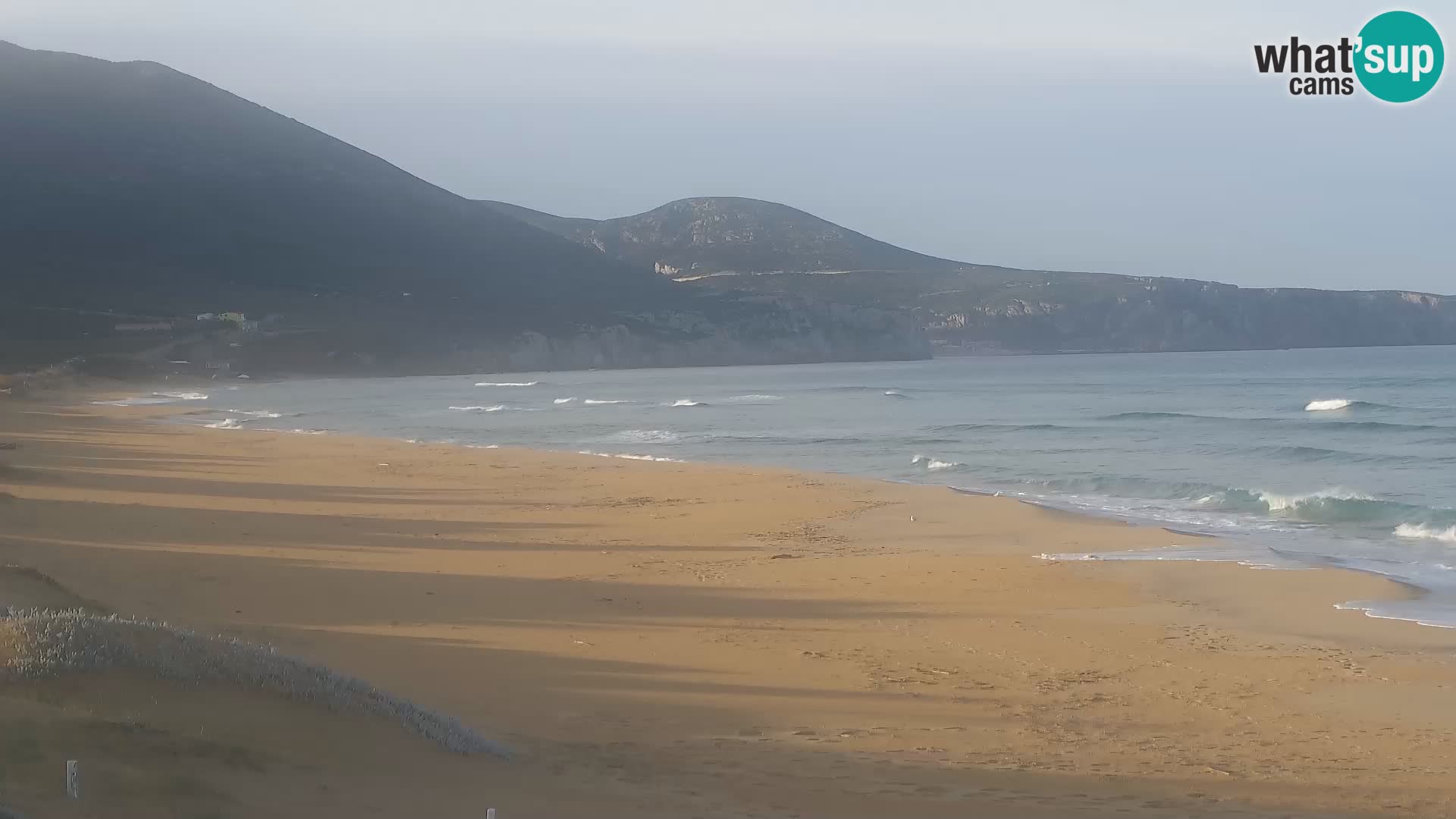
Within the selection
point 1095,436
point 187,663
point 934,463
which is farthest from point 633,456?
point 187,663

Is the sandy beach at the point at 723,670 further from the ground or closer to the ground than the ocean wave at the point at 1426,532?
further from the ground

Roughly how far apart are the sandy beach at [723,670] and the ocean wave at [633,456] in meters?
9.09

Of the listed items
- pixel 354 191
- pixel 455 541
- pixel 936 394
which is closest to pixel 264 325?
pixel 354 191

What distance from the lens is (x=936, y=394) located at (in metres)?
65.1

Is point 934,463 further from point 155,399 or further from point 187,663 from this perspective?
point 155,399

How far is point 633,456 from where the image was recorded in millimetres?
30438

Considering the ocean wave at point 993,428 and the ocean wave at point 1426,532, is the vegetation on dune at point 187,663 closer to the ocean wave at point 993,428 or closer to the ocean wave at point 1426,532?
the ocean wave at point 1426,532

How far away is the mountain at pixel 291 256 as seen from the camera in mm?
120875

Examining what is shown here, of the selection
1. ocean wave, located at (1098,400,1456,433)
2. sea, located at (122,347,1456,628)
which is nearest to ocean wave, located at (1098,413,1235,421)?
ocean wave, located at (1098,400,1456,433)

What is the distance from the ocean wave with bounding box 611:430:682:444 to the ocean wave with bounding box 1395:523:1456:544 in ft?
65.4

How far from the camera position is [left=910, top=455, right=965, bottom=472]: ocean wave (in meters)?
27.2

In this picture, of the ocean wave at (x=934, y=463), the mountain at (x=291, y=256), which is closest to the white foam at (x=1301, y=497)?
the ocean wave at (x=934, y=463)

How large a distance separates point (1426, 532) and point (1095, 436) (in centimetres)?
1805

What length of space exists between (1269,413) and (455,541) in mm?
35660
